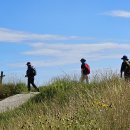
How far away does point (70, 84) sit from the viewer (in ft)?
72.4

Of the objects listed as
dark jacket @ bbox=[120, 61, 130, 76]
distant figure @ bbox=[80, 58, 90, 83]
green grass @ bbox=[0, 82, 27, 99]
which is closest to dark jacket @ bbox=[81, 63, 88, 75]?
distant figure @ bbox=[80, 58, 90, 83]

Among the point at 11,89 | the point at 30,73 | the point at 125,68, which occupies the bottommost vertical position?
the point at 11,89

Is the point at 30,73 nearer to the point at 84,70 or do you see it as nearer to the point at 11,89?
the point at 11,89

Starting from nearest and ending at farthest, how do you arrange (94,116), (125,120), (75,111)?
(125,120) < (94,116) < (75,111)

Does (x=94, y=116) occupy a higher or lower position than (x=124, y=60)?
lower

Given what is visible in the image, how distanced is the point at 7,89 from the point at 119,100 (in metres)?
18.4

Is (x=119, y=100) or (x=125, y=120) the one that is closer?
(x=125, y=120)

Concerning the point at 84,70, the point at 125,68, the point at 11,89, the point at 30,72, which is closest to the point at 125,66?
the point at 125,68

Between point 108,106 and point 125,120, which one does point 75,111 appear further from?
point 125,120

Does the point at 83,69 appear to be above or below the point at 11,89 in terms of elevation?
above

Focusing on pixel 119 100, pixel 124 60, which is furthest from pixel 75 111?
pixel 124 60

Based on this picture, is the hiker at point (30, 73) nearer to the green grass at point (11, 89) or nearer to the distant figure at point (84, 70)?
the green grass at point (11, 89)

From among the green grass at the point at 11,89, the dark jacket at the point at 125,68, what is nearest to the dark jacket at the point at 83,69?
the dark jacket at the point at 125,68

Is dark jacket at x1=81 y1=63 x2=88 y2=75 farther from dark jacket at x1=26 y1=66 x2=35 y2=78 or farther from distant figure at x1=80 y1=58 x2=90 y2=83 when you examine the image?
dark jacket at x1=26 y1=66 x2=35 y2=78
